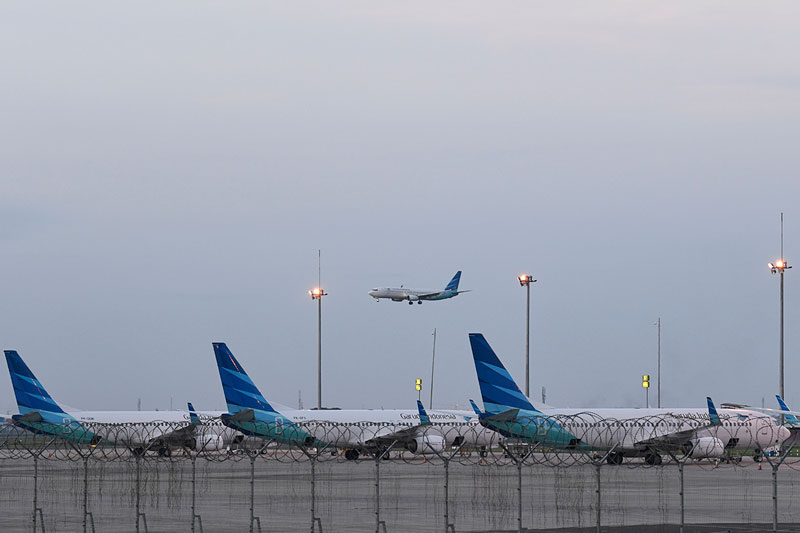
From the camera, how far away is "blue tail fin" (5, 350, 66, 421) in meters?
70.6

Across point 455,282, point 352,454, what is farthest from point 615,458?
point 455,282

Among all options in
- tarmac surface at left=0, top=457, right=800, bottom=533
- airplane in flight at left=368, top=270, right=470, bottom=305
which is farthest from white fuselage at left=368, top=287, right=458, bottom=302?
tarmac surface at left=0, top=457, right=800, bottom=533

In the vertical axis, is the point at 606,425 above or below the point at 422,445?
above

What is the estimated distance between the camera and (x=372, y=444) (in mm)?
75312

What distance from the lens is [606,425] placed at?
63438mm

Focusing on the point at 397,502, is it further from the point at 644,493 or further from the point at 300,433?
the point at 300,433

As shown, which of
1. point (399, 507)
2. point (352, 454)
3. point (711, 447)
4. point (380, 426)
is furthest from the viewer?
point (380, 426)

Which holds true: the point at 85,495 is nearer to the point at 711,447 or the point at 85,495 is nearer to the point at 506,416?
the point at 506,416

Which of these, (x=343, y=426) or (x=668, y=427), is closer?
(x=668, y=427)


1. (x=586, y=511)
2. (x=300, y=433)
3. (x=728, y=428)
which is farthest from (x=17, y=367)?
(x=586, y=511)

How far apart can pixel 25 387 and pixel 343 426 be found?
18420 mm

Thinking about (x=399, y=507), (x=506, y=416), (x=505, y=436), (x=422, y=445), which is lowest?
(x=422, y=445)

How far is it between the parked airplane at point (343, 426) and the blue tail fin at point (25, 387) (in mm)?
10560

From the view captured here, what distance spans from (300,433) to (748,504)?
4176 centimetres
